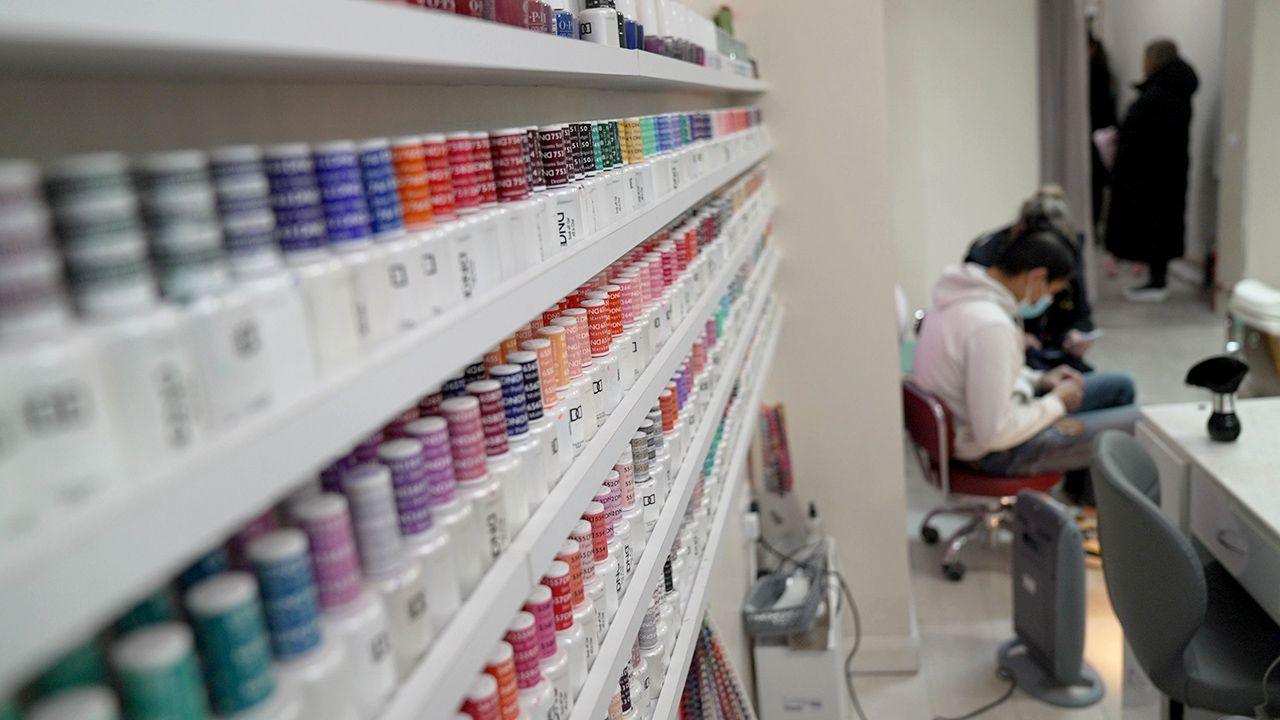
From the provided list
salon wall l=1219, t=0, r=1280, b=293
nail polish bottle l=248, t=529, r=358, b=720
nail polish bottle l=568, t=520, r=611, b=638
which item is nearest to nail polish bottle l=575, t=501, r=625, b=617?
nail polish bottle l=568, t=520, r=611, b=638

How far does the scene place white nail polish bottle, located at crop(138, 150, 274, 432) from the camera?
1.66ft

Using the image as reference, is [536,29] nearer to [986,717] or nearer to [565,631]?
[565,631]

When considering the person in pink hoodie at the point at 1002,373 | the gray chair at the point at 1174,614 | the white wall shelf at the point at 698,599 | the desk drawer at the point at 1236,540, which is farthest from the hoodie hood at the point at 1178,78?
the white wall shelf at the point at 698,599

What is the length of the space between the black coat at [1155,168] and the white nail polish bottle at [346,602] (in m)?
8.79

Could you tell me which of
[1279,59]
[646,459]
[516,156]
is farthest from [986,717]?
[1279,59]

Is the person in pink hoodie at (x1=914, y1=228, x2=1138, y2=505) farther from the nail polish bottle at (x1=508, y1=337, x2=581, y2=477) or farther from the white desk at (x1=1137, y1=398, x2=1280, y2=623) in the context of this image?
the nail polish bottle at (x1=508, y1=337, x2=581, y2=477)

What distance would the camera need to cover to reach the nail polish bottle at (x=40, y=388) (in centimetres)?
40

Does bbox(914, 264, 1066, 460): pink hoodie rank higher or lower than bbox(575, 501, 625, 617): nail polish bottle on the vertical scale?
lower

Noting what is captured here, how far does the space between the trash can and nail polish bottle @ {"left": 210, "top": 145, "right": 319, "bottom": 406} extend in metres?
5.28

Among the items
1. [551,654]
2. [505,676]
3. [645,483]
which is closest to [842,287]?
[645,483]

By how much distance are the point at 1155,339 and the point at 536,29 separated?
7126 mm

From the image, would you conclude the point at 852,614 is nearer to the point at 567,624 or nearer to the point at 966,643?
the point at 966,643

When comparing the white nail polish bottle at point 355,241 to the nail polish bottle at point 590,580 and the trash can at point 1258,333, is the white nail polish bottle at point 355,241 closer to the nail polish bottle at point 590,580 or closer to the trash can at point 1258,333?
the nail polish bottle at point 590,580

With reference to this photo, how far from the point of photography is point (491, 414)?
0.93m
